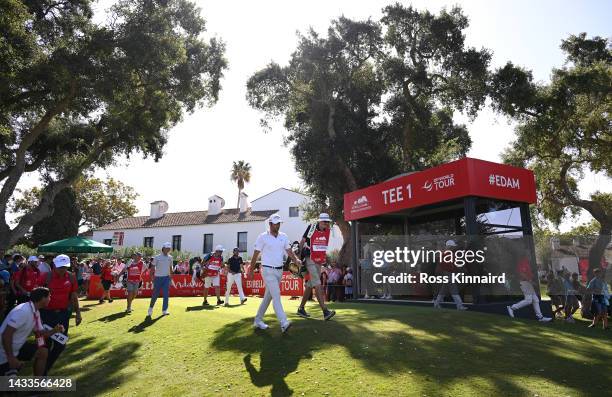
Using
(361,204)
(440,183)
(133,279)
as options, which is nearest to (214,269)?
(133,279)

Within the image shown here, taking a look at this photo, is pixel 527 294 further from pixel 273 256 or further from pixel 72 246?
pixel 72 246

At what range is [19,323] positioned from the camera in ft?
16.6

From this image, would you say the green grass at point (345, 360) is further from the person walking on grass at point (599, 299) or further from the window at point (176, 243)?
the window at point (176, 243)

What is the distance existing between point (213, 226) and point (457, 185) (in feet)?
133

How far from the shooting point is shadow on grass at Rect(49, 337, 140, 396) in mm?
5683

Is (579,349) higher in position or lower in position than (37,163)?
lower

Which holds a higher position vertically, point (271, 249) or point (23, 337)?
point (271, 249)

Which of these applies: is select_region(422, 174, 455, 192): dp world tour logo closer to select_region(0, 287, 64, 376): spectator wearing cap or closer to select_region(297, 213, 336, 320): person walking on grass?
select_region(297, 213, 336, 320): person walking on grass

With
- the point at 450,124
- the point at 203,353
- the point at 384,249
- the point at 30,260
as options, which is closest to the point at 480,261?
the point at 384,249

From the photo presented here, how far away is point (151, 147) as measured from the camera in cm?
2450

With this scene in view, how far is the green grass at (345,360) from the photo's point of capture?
4992 millimetres

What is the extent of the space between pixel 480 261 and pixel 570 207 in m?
19.9

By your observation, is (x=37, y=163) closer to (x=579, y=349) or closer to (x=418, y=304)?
(x=418, y=304)

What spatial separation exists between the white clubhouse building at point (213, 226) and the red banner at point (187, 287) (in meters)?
22.9
